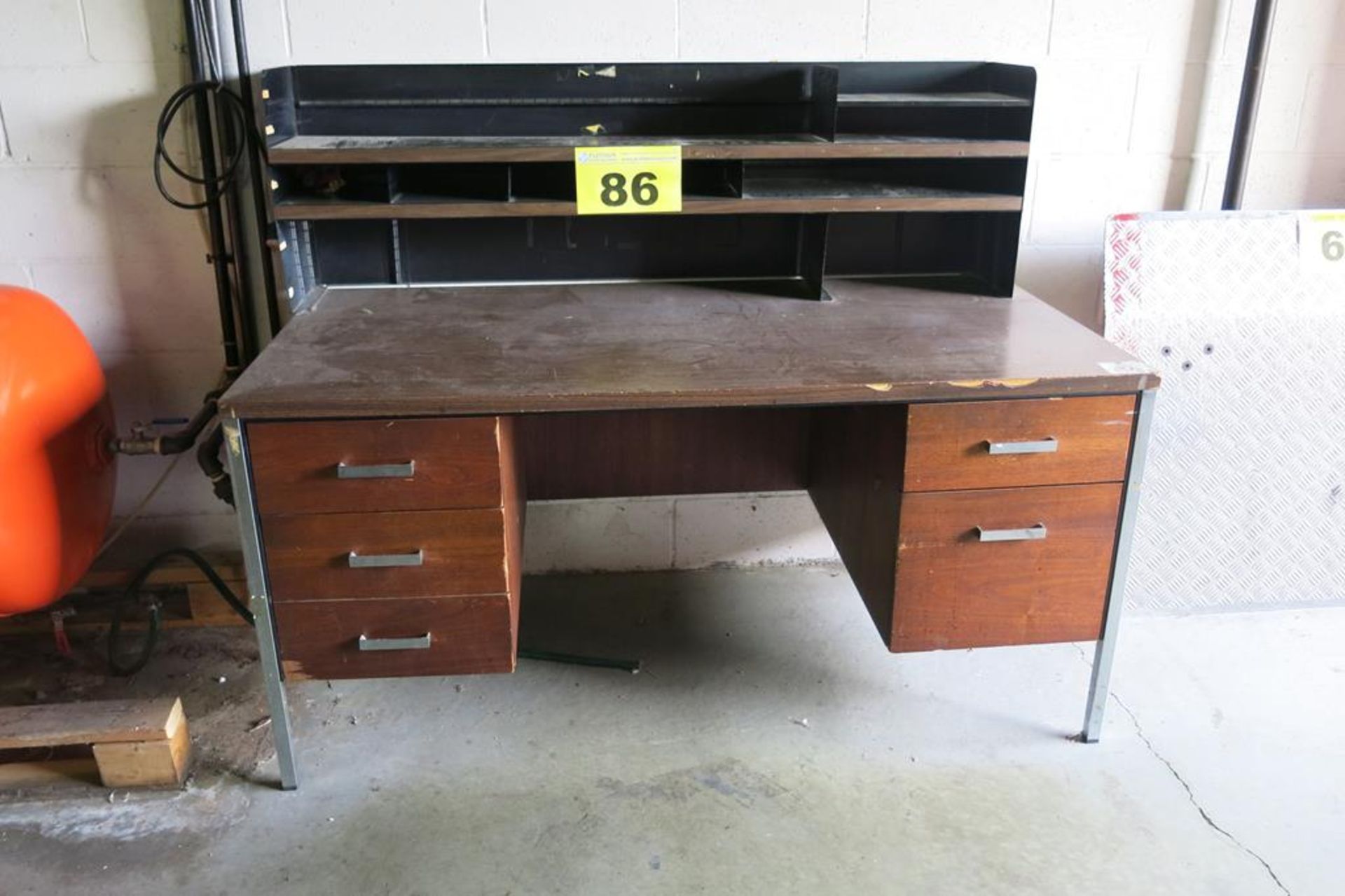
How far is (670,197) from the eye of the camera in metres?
1.79

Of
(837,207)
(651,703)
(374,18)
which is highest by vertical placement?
(374,18)

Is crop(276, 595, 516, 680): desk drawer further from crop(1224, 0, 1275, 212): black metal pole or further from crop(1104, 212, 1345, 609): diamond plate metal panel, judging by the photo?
crop(1224, 0, 1275, 212): black metal pole

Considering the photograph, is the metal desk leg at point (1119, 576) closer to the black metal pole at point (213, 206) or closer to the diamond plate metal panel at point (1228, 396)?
the diamond plate metal panel at point (1228, 396)

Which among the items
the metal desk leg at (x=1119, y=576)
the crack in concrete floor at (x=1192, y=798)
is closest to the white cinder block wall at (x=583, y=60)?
the metal desk leg at (x=1119, y=576)

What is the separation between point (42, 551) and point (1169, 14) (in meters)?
2.37

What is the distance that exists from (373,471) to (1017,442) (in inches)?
38.9

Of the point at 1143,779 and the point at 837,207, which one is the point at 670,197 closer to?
the point at 837,207

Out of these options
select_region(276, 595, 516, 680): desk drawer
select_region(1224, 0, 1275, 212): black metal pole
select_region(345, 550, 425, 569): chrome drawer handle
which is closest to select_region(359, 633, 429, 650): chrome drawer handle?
select_region(276, 595, 516, 680): desk drawer

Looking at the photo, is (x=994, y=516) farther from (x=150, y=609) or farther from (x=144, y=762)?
(x=150, y=609)

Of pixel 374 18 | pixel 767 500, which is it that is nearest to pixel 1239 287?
pixel 767 500

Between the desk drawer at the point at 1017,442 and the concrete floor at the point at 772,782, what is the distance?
535mm

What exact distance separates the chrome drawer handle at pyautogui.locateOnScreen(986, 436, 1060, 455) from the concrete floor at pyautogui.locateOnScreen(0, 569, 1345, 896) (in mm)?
584

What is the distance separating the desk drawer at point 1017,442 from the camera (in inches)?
60.8

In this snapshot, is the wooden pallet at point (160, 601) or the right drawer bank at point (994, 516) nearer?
the right drawer bank at point (994, 516)
